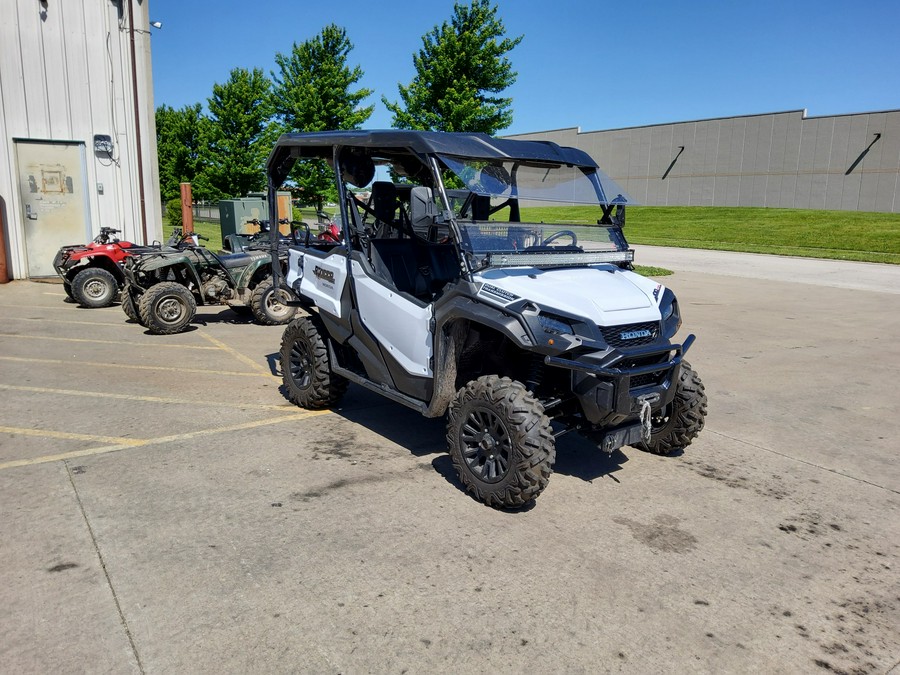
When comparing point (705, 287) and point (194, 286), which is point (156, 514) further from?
point (705, 287)

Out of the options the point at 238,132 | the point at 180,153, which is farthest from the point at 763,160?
the point at 180,153

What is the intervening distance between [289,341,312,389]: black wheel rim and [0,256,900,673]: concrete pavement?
0.29 metres

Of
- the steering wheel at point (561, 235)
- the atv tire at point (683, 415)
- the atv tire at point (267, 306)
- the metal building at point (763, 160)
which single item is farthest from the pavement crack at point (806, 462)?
the metal building at point (763, 160)

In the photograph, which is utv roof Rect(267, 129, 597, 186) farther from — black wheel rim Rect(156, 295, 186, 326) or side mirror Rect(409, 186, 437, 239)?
black wheel rim Rect(156, 295, 186, 326)

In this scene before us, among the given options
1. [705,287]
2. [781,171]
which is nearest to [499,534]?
[705,287]

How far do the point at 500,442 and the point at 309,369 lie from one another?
2515 mm

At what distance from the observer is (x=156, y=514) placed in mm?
4203

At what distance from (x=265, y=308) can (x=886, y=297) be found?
13.2 meters

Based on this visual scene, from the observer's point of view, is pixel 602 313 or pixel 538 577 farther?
pixel 602 313

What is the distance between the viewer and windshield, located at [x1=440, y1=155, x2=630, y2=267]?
15.6 feet

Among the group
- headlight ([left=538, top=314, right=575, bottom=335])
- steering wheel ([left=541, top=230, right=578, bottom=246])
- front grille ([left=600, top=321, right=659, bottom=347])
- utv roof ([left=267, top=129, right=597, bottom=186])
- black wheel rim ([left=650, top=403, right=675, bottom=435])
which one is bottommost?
black wheel rim ([left=650, top=403, right=675, bottom=435])

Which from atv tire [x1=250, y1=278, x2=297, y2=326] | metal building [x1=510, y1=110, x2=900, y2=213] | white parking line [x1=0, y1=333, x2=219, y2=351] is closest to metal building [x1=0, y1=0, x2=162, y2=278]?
white parking line [x1=0, y1=333, x2=219, y2=351]

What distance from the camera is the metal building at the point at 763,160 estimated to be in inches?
1560

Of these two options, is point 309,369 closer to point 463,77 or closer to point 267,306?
point 267,306
